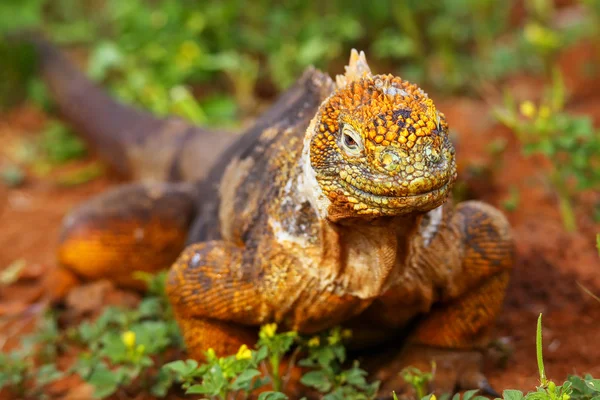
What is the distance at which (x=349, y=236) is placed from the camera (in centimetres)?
309

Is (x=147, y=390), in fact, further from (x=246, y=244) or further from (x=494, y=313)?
(x=494, y=313)

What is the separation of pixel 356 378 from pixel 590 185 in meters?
2.11

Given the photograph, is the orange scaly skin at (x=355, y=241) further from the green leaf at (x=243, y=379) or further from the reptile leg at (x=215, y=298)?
the green leaf at (x=243, y=379)

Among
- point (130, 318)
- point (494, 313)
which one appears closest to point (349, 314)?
point (494, 313)

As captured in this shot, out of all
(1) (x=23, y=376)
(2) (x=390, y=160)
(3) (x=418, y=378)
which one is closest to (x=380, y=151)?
(2) (x=390, y=160)

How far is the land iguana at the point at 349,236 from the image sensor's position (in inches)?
108

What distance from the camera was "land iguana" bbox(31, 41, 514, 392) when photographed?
108 inches

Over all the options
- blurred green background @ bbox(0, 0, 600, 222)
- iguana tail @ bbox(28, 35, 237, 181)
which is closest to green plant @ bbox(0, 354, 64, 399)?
iguana tail @ bbox(28, 35, 237, 181)

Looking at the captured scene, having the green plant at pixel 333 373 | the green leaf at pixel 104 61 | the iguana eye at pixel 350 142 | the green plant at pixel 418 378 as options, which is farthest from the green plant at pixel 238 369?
the green leaf at pixel 104 61

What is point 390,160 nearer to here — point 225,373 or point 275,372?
point 225,373

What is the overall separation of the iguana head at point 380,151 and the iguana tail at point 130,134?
2054 millimetres

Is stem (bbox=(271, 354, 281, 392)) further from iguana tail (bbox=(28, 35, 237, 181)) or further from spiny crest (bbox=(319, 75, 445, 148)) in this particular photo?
iguana tail (bbox=(28, 35, 237, 181))

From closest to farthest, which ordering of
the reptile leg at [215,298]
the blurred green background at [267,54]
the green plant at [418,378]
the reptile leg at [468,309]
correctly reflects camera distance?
the green plant at [418,378], the reptile leg at [215,298], the reptile leg at [468,309], the blurred green background at [267,54]

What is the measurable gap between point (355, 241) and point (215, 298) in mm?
791
